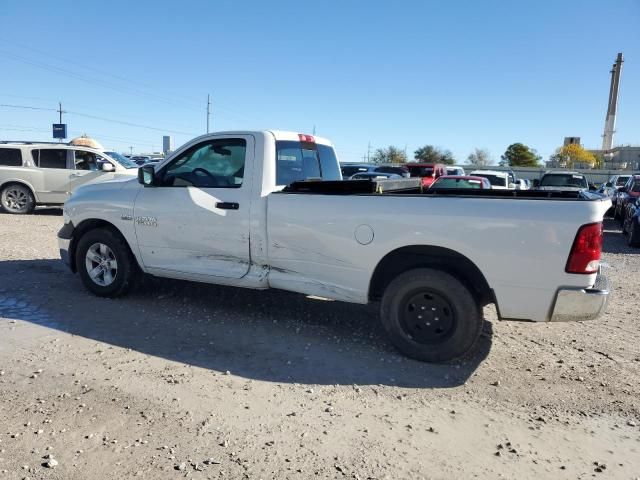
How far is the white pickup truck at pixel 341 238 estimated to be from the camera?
379 centimetres

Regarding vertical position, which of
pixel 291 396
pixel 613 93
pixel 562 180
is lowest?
pixel 291 396

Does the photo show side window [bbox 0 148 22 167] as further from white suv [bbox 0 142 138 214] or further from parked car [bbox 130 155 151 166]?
parked car [bbox 130 155 151 166]

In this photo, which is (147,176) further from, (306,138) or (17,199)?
(17,199)

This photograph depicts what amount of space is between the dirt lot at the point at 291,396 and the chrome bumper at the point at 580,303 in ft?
1.99

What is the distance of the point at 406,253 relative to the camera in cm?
436

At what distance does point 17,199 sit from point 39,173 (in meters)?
0.98

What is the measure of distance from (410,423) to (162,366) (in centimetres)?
205

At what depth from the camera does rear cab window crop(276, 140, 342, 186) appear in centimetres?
529

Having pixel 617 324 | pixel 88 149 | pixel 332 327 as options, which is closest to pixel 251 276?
pixel 332 327

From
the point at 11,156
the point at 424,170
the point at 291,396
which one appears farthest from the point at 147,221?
the point at 424,170

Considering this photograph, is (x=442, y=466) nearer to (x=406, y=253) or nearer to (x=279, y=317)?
(x=406, y=253)

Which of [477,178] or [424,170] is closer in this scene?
[477,178]

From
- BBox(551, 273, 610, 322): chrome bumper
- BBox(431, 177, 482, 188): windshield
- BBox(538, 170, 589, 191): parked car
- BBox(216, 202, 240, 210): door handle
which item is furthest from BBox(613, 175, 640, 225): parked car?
BBox(216, 202, 240, 210): door handle

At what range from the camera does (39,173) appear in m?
14.0
